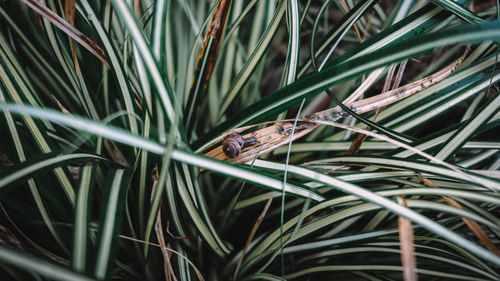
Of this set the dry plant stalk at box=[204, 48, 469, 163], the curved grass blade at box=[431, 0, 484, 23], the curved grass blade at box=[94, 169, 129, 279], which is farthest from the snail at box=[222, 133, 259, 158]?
the curved grass blade at box=[431, 0, 484, 23]

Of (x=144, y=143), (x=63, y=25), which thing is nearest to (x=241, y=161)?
(x=144, y=143)

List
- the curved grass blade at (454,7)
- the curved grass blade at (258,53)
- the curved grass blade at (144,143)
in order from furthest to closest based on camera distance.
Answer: the curved grass blade at (258,53), the curved grass blade at (454,7), the curved grass blade at (144,143)

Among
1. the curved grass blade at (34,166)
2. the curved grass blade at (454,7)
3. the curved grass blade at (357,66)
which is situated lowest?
the curved grass blade at (34,166)

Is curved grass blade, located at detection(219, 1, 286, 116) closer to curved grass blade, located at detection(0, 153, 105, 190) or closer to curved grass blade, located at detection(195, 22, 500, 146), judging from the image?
curved grass blade, located at detection(195, 22, 500, 146)

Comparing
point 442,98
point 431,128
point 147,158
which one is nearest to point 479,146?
point 442,98

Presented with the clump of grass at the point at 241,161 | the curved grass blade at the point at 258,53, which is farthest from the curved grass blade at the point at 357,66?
the curved grass blade at the point at 258,53

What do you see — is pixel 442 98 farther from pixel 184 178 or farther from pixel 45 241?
pixel 45 241

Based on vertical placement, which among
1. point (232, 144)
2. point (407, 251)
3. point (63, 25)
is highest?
point (63, 25)

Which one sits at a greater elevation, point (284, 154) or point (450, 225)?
point (284, 154)

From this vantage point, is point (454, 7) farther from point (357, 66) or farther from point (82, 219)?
point (82, 219)

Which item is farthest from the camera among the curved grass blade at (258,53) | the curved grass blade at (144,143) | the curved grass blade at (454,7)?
the curved grass blade at (258,53)

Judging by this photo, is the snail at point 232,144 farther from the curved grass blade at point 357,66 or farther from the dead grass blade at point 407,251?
the dead grass blade at point 407,251
